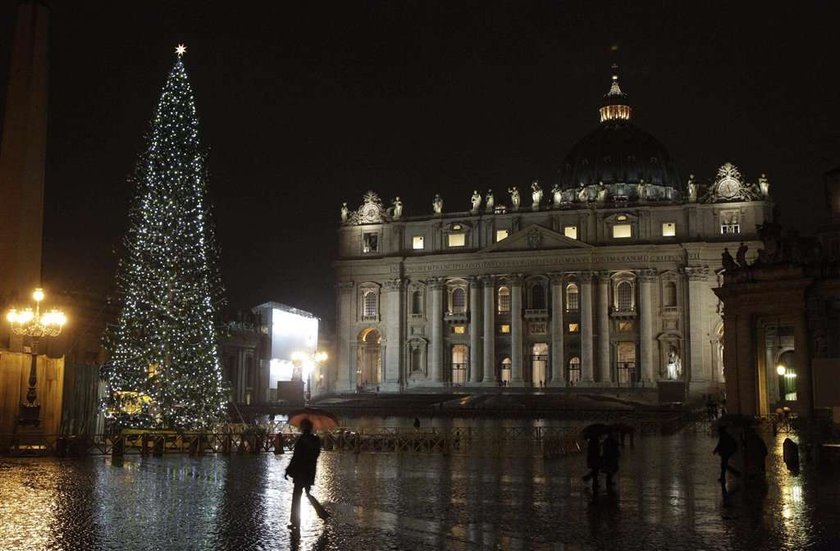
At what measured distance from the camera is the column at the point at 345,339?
8581cm

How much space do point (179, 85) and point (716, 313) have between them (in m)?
56.4

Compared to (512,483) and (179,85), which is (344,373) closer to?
(179,85)

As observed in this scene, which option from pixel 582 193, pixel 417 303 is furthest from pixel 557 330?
pixel 582 193

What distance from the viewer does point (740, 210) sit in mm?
75812

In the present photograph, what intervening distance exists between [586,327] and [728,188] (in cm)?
1606

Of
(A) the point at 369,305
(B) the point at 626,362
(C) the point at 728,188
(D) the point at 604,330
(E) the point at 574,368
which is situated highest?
(C) the point at 728,188

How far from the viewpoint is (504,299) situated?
82.9 meters

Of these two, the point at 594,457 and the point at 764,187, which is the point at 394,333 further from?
the point at 594,457

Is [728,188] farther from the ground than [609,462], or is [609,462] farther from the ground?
[728,188]

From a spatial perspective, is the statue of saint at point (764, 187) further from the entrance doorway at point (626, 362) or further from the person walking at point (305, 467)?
the person walking at point (305, 467)

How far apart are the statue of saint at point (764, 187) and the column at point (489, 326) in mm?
23014

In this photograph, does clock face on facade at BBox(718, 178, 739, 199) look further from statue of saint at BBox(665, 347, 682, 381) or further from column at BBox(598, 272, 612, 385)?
statue of saint at BBox(665, 347, 682, 381)

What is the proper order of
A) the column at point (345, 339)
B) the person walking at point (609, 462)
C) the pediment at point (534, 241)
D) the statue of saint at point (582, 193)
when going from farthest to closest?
the statue of saint at point (582, 193) < the column at point (345, 339) < the pediment at point (534, 241) < the person walking at point (609, 462)

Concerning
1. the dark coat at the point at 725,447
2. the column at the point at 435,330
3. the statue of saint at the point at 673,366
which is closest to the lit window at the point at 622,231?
the statue of saint at the point at 673,366
